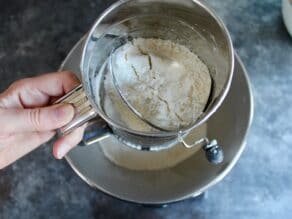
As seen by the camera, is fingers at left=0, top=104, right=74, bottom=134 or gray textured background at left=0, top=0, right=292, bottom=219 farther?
gray textured background at left=0, top=0, right=292, bottom=219

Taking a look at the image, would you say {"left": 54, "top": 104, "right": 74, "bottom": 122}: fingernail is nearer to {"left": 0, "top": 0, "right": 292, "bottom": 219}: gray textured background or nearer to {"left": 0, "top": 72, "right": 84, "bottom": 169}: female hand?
{"left": 0, "top": 72, "right": 84, "bottom": 169}: female hand

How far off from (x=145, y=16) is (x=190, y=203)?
0.75ft

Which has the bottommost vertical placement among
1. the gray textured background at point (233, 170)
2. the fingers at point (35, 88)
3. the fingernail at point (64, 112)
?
the gray textured background at point (233, 170)

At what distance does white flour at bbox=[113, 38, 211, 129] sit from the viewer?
511 millimetres

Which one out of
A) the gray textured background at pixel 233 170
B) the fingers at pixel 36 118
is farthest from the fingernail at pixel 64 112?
the gray textured background at pixel 233 170

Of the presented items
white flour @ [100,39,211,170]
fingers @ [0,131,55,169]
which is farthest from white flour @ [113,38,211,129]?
fingers @ [0,131,55,169]

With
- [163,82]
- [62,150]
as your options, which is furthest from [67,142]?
[163,82]

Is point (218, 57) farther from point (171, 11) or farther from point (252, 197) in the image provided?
point (252, 197)

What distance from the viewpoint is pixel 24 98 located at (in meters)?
0.54

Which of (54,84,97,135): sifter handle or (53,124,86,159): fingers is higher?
(54,84,97,135): sifter handle

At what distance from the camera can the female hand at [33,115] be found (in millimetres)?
473

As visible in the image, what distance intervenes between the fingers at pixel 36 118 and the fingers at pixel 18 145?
0.15 ft

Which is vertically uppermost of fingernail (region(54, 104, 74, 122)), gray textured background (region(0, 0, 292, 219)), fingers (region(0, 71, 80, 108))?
fingernail (region(54, 104, 74, 122))

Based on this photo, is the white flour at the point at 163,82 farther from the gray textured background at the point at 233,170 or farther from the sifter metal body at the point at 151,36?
the gray textured background at the point at 233,170
